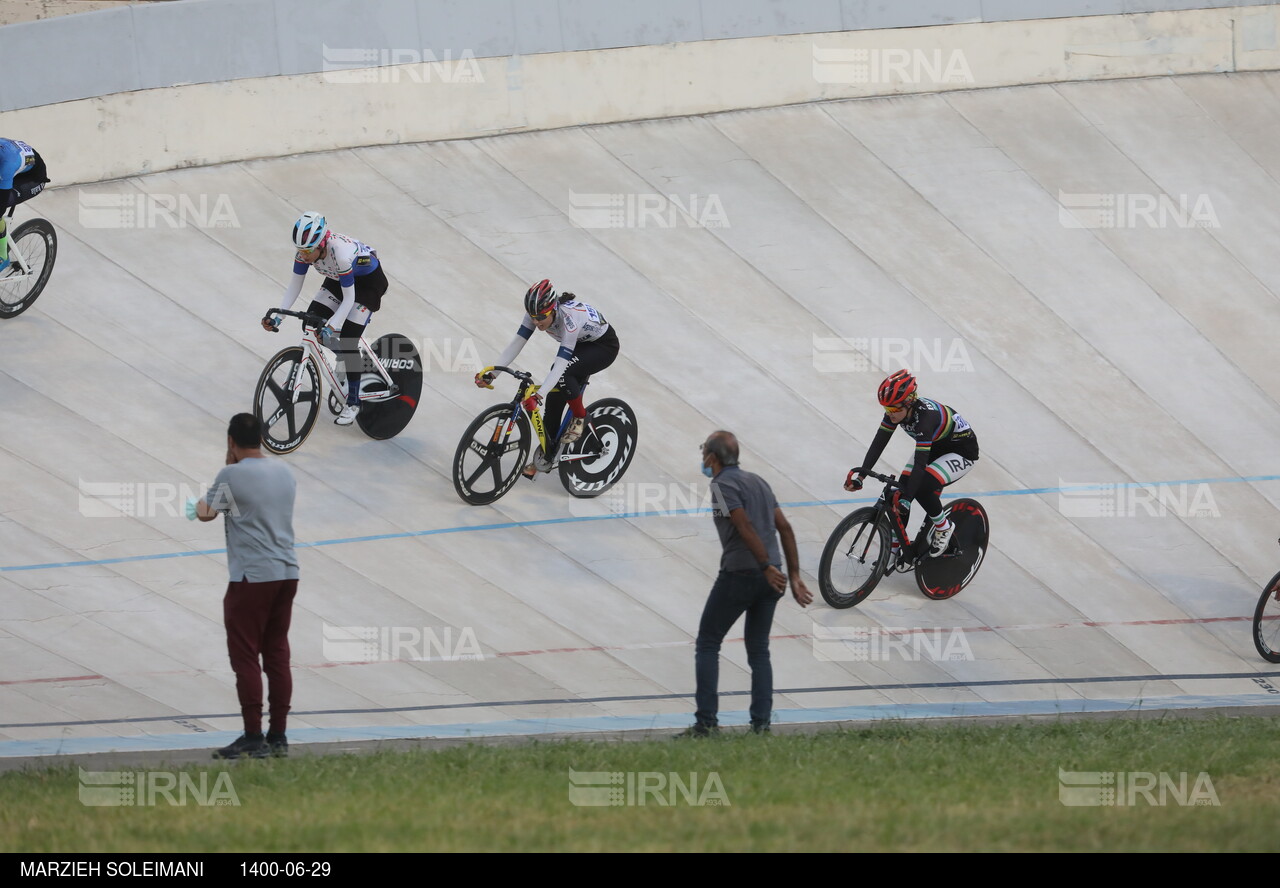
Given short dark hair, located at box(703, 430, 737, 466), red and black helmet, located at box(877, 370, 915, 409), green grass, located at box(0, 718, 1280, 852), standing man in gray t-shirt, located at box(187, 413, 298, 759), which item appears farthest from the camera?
red and black helmet, located at box(877, 370, 915, 409)

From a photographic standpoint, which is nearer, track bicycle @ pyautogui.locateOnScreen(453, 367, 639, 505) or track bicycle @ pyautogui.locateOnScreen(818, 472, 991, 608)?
track bicycle @ pyautogui.locateOnScreen(818, 472, 991, 608)

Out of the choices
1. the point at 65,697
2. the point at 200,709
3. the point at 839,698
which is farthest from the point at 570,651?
the point at 65,697

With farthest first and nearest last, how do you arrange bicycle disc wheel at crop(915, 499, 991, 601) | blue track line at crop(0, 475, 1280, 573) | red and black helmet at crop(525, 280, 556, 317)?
bicycle disc wheel at crop(915, 499, 991, 601), red and black helmet at crop(525, 280, 556, 317), blue track line at crop(0, 475, 1280, 573)

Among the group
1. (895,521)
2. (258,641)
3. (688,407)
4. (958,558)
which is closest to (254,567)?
(258,641)

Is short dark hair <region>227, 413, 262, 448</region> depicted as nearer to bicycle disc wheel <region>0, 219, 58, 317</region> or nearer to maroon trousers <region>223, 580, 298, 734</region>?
maroon trousers <region>223, 580, 298, 734</region>

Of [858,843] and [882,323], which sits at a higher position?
[882,323]

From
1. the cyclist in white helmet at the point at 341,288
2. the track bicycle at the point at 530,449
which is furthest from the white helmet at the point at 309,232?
the track bicycle at the point at 530,449

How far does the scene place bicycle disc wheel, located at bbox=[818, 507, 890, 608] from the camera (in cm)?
1080

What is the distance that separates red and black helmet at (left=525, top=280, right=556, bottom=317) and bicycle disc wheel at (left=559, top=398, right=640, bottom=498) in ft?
3.69

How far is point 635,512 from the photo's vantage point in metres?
12.0

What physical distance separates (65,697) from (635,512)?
15.3 feet

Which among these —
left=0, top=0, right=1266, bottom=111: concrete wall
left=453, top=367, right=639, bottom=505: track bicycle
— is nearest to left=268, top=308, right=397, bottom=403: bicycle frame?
left=453, top=367, right=639, bottom=505: track bicycle

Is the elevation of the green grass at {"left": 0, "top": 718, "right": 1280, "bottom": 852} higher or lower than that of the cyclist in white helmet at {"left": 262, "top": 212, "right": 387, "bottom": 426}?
lower

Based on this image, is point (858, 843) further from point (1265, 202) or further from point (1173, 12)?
point (1173, 12)
